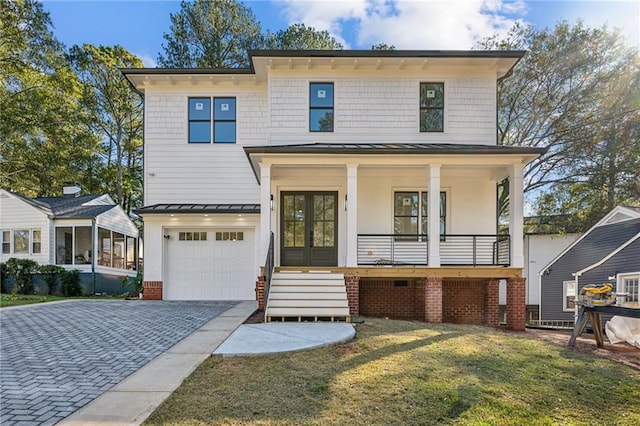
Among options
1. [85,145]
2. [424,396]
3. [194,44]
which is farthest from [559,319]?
[85,145]

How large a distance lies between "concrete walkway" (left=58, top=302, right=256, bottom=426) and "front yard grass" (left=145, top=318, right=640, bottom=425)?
0.17m

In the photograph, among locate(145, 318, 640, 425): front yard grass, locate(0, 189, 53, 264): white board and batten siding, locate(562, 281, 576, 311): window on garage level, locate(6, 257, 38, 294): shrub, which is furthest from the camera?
locate(0, 189, 53, 264): white board and batten siding

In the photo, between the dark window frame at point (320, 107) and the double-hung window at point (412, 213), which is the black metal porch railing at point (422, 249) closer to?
the double-hung window at point (412, 213)

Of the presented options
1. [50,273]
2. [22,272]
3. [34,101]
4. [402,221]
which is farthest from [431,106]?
[34,101]

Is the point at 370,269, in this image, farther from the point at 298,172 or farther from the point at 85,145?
the point at 85,145

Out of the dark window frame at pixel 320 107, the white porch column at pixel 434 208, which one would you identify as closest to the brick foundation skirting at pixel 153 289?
the dark window frame at pixel 320 107

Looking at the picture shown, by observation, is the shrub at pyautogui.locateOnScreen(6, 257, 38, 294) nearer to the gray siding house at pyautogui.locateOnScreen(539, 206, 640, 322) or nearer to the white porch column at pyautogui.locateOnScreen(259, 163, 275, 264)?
the white porch column at pyautogui.locateOnScreen(259, 163, 275, 264)

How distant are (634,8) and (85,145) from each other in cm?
2886

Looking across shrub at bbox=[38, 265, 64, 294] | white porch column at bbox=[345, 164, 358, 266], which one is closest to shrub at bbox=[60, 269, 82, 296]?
shrub at bbox=[38, 265, 64, 294]

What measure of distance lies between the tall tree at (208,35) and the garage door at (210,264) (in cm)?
1386

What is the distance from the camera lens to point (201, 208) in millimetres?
12352

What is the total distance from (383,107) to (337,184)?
287cm

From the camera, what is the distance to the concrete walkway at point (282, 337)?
570 centimetres

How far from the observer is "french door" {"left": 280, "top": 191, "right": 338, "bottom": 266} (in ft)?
37.0
